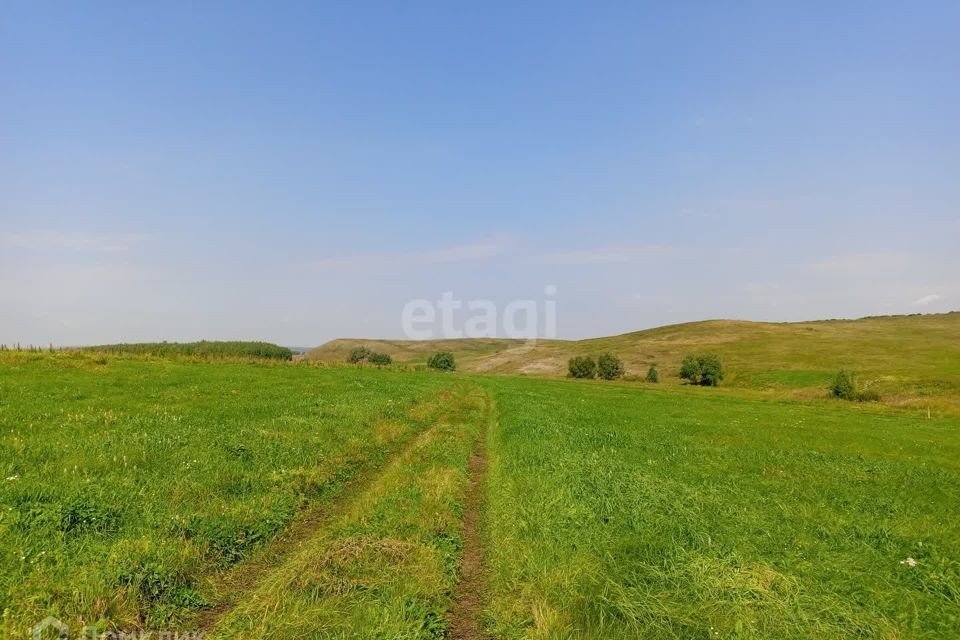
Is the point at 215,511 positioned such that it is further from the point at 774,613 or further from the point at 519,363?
the point at 519,363

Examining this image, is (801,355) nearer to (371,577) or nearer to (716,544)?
(716,544)

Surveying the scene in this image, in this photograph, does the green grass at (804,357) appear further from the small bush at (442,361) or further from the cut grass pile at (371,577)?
the cut grass pile at (371,577)

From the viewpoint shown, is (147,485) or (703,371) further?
(703,371)

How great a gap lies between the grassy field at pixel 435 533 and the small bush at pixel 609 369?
3907 inches

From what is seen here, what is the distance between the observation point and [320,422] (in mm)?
18484

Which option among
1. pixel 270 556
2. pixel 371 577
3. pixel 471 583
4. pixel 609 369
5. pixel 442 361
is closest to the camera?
pixel 371 577

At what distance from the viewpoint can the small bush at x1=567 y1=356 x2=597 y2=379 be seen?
390 feet

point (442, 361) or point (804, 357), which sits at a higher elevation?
point (442, 361)

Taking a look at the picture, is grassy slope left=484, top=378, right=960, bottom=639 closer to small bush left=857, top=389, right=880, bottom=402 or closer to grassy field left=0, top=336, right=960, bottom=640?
grassy field left=0, top=336, right=960, bottom=640

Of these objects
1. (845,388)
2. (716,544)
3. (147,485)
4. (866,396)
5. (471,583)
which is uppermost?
(147,485)

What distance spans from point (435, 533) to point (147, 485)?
6.35 m

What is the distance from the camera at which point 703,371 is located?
344 feet

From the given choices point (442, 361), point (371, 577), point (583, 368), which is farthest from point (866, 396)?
point (442, 361)

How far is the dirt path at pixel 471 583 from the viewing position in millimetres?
6766
